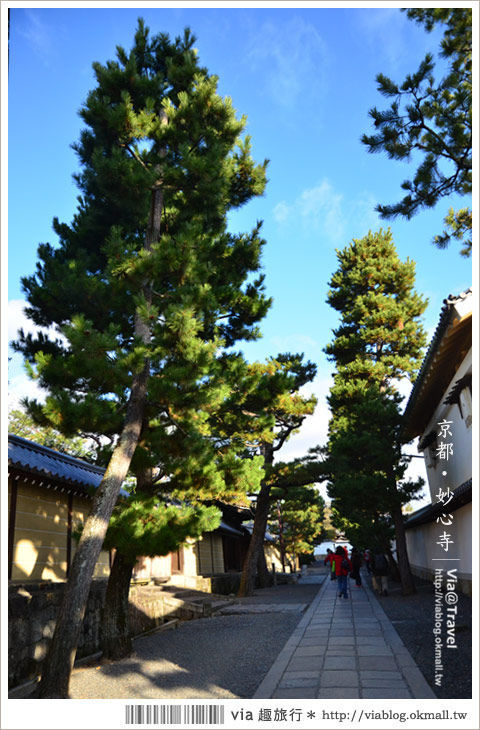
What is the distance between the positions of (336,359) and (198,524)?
40.7ft

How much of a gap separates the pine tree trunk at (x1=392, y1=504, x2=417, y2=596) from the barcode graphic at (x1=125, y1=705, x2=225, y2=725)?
12.2m

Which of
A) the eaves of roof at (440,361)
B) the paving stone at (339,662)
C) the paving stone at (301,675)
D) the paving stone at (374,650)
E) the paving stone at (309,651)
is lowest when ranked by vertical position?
the paving stone at (309,651)

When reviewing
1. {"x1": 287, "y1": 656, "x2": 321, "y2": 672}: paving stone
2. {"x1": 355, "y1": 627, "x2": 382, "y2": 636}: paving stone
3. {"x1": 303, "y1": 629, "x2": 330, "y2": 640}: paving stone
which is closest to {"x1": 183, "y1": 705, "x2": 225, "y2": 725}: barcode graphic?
{"x1": 287, "y1": 656, "x2": 321, "y2": 672}: paving stone

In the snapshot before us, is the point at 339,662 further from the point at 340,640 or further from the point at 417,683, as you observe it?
the point at 340,640

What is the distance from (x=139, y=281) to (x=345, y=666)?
5785mm

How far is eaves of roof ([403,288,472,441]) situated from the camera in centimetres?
745

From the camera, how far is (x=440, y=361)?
9.59 metres

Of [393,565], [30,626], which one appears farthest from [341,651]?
[393,565]

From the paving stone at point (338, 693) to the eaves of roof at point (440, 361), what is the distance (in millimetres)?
5220

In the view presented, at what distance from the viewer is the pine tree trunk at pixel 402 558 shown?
13.9 meters

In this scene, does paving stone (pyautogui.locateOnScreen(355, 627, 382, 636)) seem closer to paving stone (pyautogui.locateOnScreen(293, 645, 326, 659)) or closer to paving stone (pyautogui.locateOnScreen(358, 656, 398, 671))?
paving stone (pyautogui.locateOnScreen(293, 645, 326, 659))

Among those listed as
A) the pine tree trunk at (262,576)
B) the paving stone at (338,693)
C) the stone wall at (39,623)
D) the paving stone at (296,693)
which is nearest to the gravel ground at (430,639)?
the paving stone at (338,693)

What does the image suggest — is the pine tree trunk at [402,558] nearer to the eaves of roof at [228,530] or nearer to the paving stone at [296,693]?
the eaves of roof at [228,530]

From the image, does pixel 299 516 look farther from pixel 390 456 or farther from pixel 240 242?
pixel 240 242
